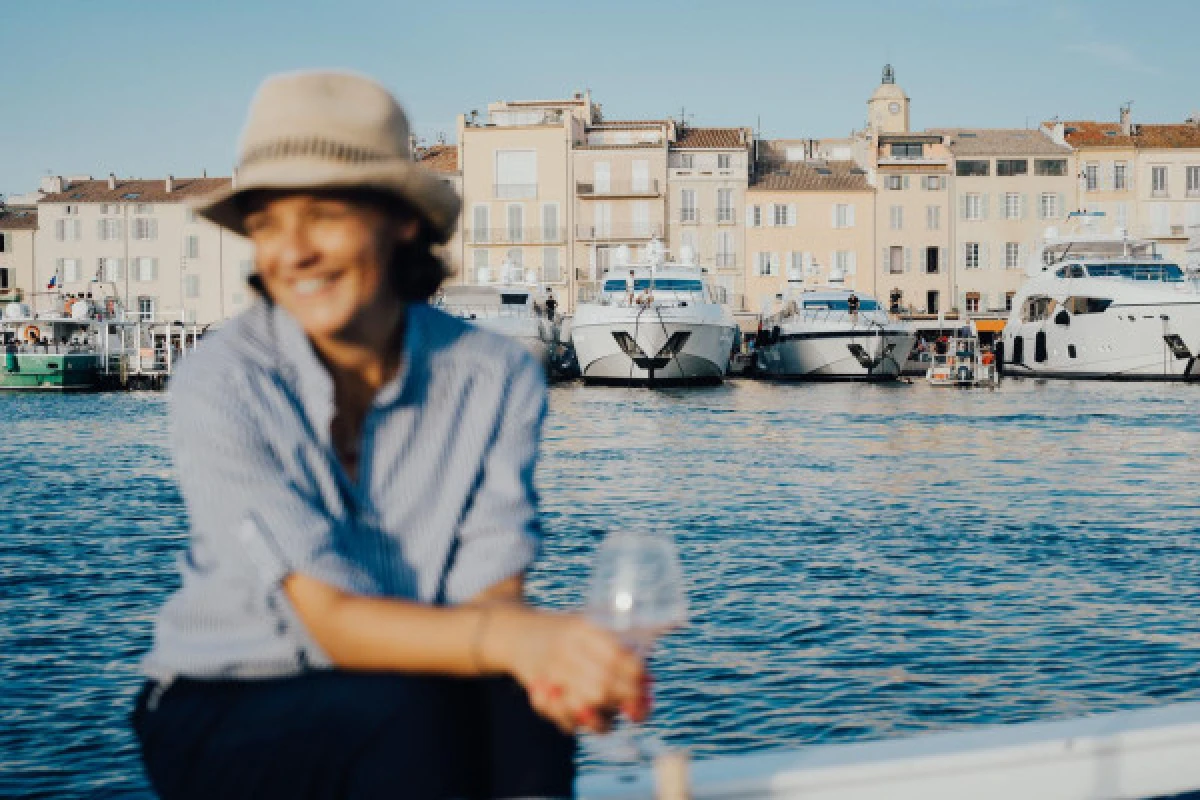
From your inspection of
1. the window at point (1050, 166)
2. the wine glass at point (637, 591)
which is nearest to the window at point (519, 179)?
the window at point (1050, 166)

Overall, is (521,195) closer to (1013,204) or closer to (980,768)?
(1013,204)

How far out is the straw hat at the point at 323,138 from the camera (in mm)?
2229

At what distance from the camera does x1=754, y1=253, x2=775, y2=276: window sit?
69438mm

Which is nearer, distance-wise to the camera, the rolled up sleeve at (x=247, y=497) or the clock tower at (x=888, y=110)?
the rolled up sleeve at (x=247, y=497)

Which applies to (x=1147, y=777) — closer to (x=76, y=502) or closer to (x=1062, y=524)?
(x=1062, y=524)

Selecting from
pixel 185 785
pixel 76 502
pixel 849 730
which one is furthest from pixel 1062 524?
pixel 185 785

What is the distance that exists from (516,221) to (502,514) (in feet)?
219

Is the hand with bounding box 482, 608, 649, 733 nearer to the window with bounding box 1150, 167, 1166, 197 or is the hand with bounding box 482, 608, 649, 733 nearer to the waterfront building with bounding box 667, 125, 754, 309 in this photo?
the waterfront building with bounding box 667, 125, 754, 309

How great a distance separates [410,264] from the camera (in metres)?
2.47

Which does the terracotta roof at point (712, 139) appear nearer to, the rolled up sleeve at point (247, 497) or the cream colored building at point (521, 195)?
the cream colored building at point (521, 195)

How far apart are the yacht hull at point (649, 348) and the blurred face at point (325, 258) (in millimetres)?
37685

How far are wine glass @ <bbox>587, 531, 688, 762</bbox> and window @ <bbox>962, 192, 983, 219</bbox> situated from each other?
70327 mm

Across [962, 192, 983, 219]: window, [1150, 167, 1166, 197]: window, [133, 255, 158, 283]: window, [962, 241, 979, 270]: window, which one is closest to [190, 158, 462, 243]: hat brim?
[962, 241, 979, 270]: window

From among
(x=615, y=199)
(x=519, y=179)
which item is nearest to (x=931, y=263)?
(x=615, y=199)
